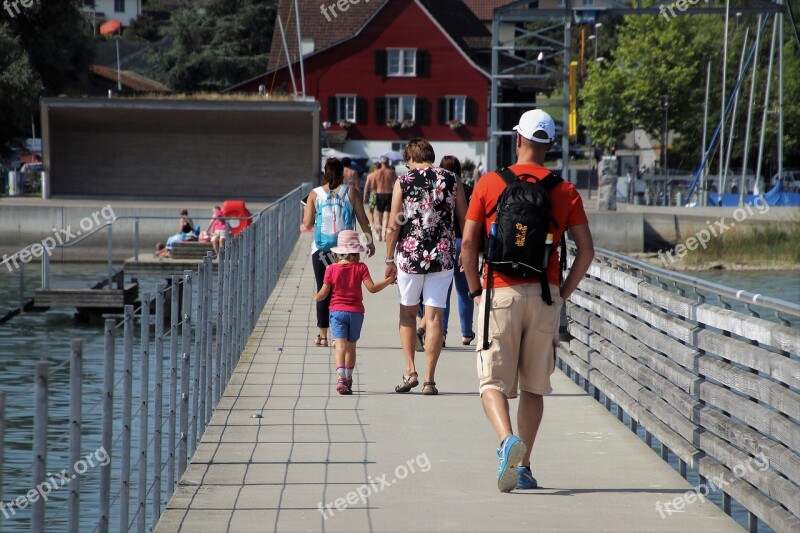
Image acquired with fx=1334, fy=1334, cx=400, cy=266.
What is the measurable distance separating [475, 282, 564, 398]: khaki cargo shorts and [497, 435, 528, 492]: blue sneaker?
377mm

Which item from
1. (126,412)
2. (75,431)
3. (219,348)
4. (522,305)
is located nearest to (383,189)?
(219,348)

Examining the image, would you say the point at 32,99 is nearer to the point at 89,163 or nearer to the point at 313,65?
the point at 89,163

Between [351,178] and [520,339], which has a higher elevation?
[351,178]

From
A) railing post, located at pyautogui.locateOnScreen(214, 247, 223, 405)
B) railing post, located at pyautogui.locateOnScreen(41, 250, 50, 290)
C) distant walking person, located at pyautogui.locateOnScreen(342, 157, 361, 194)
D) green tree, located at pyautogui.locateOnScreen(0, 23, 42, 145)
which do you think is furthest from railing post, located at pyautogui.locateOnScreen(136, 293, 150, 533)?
green tree, located at pyautogui.locateOnScreen(0, 23, 42, 145)

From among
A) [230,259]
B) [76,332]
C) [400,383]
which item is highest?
[230,259]

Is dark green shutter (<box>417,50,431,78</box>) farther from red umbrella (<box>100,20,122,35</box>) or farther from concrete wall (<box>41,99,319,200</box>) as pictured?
red umbrella (<box>100,20,122,35</box>)

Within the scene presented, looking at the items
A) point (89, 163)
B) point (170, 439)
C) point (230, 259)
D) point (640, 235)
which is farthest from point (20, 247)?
point (170, 439)

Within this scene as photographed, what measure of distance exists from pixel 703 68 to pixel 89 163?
31060mm

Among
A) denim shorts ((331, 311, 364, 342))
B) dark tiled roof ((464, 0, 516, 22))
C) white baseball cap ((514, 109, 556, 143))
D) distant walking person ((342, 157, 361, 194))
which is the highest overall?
dark tiled roof ((464, 0, 516, 22))

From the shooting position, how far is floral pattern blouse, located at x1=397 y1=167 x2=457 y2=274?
10.0m

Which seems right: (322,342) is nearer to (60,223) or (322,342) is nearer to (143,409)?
(143,409)

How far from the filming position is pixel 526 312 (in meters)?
6.93

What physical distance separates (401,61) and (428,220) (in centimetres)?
6353

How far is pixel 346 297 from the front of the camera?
1007 centimetres
